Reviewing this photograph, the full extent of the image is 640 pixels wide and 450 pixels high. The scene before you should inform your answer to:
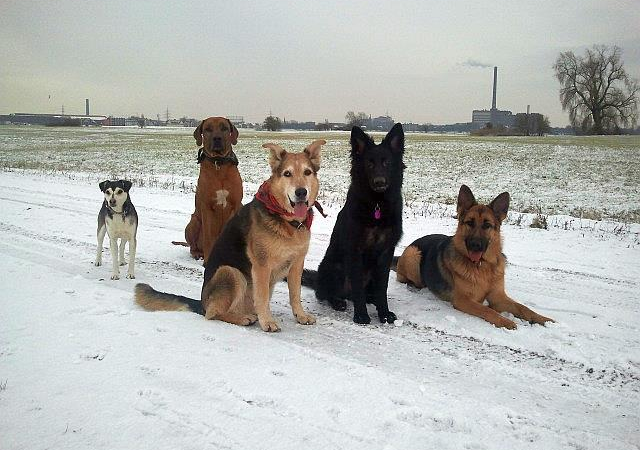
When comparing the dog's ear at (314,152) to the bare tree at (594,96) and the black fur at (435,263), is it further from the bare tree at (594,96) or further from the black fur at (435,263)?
the bare tree at (594,96)

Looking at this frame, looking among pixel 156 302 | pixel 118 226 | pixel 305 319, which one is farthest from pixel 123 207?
pixel 305 319

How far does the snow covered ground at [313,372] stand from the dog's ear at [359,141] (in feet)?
6.25

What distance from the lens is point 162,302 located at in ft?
15.4

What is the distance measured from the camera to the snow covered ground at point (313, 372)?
9.02 ft

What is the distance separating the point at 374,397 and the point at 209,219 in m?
4.18

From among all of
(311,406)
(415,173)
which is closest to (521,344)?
(311,406)

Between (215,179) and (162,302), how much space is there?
7.71 feet

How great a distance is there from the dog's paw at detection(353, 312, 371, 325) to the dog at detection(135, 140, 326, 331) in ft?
1.60

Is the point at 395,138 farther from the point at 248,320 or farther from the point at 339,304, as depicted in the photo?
the point at 248,320

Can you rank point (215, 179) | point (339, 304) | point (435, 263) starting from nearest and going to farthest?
point (339, 304) → point (435, 263) → point (215, 179)

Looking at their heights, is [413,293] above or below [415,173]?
below

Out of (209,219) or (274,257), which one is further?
(209,219)

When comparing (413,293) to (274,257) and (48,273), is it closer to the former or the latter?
(274,257)

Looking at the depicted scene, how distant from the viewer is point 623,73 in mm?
63125
